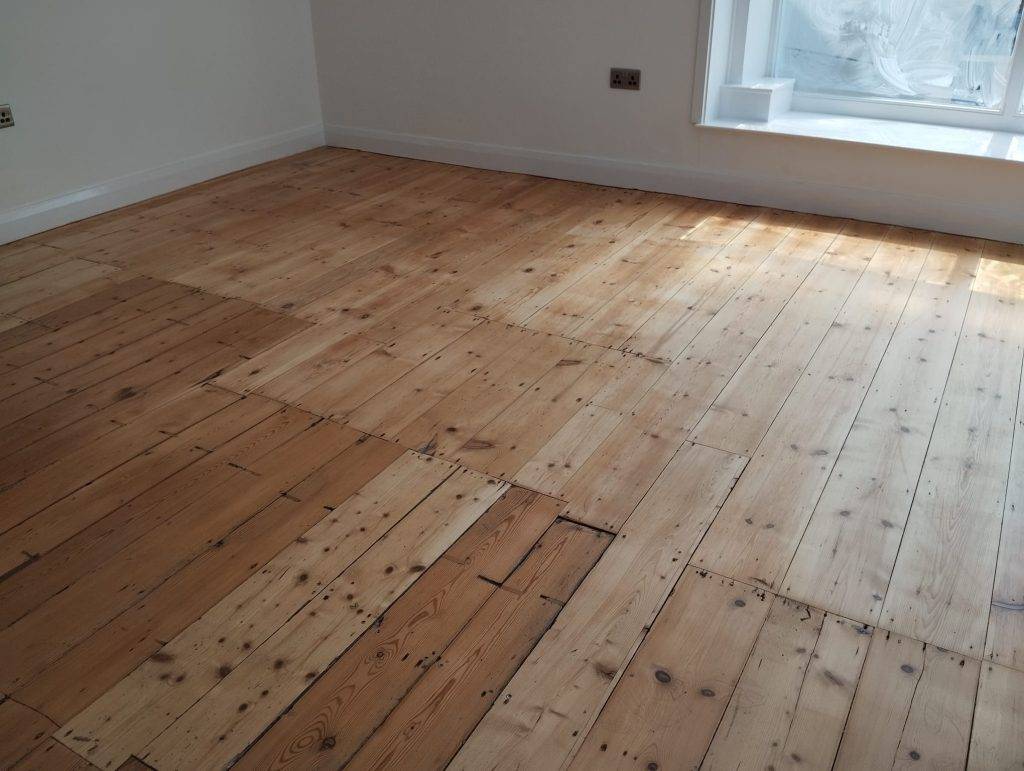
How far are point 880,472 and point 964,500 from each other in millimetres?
187

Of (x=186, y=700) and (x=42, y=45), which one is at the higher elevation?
(x=42, y=45)

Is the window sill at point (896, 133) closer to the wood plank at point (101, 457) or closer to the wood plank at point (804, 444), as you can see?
the wood plank at point (804, 444)

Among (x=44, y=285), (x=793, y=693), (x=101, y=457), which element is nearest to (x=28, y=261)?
(x=44, y=285)

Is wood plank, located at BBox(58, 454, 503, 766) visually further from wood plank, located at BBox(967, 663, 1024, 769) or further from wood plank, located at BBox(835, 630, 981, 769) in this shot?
wood plank, located at BBox(967, 663, 1024, 769)

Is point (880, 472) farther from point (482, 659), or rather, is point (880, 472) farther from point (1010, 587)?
point (482, 659)

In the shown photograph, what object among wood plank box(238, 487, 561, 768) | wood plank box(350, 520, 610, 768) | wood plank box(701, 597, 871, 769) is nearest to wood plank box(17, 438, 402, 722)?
wood plank box(238, 487, 561, 768)

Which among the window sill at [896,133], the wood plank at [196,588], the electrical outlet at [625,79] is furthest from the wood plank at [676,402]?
the electrical outlet at [625,79]

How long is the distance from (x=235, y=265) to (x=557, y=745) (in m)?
2.49

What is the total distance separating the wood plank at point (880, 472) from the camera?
1.79m

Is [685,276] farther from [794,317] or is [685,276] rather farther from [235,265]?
[235,265]

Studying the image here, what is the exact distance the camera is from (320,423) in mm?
2369

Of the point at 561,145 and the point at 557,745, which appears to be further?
the point at 561,145

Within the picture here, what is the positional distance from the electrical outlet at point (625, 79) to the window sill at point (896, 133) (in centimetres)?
36

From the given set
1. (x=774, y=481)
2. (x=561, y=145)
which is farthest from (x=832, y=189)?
(x=774, y=481)
